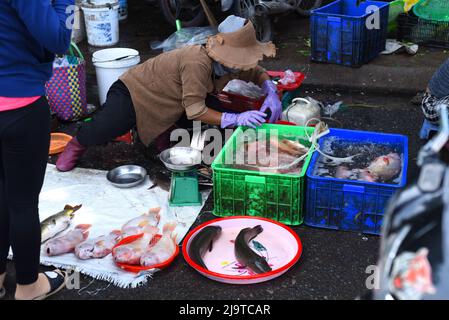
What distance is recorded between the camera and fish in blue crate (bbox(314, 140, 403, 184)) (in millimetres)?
3508

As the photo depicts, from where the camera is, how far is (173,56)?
414 cm

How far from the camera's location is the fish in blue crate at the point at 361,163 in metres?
3.51

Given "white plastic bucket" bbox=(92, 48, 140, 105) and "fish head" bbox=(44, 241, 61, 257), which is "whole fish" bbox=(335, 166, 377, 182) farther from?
"white plastic bucket" bbox=(92, 48, 140, 105)

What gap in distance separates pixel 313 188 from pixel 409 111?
2.31 m

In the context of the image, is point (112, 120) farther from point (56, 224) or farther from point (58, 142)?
point (56, 224)

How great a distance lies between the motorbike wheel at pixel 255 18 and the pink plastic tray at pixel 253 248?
3474 mm

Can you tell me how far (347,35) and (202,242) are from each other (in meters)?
3.35

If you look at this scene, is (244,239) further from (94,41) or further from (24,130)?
A: (94,41)

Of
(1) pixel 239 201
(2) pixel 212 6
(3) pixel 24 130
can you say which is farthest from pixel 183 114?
(2) pixel 212 6

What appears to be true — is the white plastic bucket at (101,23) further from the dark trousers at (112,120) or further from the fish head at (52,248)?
the fish head at (52,248)

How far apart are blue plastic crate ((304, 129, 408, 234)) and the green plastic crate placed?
0.07 m

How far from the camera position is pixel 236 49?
13.0 feet

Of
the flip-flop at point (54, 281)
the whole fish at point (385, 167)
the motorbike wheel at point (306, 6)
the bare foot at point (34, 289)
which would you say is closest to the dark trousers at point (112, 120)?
the flip-flop at point (54, 281)

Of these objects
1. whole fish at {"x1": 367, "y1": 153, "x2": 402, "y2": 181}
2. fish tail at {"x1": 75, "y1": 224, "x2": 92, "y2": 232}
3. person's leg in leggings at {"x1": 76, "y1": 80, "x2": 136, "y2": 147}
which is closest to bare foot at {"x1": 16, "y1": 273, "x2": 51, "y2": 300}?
fish tail at {"x1": 75, "y1": 224, "x2": 92, "y2": 232}
